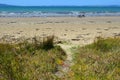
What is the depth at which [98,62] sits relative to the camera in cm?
682

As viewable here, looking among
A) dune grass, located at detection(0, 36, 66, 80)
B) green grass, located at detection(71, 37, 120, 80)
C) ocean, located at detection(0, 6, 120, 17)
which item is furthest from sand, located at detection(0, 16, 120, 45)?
ocean, located at detection(0, 6, 120, 17)

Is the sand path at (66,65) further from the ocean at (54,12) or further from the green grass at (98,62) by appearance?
the ocean at (54,12)

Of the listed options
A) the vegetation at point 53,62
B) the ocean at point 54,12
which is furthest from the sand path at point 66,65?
the ocean at point 54,12

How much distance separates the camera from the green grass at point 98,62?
5699 mm

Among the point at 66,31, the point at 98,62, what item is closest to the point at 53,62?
the point at 98,62

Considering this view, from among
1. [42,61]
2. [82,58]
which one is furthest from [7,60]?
[82,58]

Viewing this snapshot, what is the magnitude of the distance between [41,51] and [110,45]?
5.35ft

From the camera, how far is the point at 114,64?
6469 mm

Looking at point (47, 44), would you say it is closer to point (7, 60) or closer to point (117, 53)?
point (117, 53)

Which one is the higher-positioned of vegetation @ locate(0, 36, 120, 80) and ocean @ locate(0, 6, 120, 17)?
vegetation @ locate(0, 36, 120, 80)

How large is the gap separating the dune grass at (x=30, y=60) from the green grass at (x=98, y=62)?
411 mm

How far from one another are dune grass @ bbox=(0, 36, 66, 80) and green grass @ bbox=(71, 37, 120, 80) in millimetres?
411

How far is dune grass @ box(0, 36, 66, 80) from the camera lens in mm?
4996

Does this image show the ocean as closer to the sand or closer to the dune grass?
the sand
